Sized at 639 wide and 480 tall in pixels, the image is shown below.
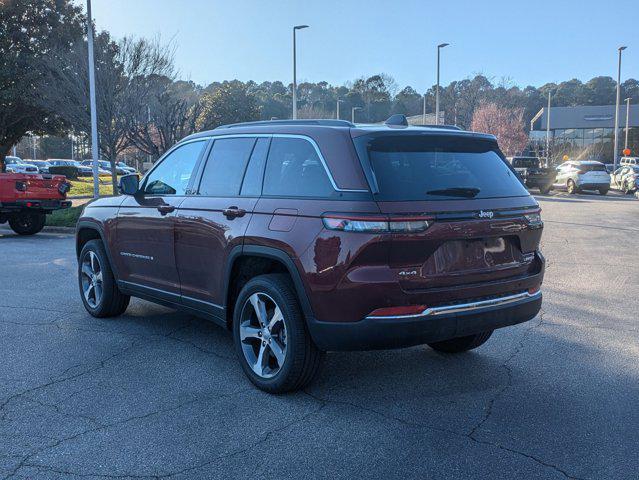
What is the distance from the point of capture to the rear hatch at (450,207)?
382cm

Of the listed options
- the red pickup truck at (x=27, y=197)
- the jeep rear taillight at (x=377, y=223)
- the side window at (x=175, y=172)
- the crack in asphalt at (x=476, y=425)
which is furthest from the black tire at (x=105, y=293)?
the red pickup truck at (x=27, y=197)

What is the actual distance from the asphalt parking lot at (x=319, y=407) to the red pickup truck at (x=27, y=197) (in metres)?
8.30

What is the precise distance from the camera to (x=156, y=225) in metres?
5.44

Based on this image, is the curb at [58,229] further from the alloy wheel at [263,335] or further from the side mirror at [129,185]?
the alloy wheel at [263,335]

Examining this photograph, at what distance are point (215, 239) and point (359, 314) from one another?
145cm

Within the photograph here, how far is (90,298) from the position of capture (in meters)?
6.61

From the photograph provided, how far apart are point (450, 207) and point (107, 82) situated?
65.1ft

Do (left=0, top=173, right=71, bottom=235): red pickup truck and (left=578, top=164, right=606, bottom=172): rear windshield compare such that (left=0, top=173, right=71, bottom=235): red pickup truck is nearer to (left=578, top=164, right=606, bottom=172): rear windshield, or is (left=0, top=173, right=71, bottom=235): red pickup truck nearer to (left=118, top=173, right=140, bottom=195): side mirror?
(left=118, top=173, right=140, bottom=195): side mirror

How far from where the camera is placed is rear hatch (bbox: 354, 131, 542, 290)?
12.5ft

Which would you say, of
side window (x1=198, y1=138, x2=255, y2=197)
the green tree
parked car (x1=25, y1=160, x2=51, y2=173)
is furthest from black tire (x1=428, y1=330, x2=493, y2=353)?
parked car (x1=25, y1=160, x2=51, y2=173)

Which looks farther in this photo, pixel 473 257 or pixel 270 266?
pixel 270 266

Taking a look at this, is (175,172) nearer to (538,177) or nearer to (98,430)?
(98,430)

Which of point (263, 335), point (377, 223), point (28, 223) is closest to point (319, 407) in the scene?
point (263, 335)

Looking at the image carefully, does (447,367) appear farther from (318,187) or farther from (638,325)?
(638,325)
